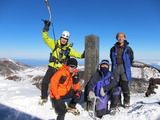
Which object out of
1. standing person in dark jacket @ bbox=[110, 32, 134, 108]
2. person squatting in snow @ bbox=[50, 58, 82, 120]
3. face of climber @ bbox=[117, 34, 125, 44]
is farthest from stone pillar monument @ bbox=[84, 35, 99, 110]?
face of climber @ bbox=[117, 34, 125, 44]

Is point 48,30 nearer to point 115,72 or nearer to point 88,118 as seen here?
point 115,72

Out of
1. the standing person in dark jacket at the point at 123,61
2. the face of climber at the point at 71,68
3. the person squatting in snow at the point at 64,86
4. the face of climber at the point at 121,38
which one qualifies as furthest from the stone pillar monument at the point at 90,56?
the face of climber at the point at 71,68

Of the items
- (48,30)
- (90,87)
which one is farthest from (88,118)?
(48,30)

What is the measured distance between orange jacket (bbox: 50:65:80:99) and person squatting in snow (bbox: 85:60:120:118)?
0.62 metres

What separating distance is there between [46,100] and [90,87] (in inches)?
75.0

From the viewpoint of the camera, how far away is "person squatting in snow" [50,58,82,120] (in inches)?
162

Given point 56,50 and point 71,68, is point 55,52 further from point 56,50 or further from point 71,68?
point 71,68

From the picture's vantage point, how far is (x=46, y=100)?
17.7ft

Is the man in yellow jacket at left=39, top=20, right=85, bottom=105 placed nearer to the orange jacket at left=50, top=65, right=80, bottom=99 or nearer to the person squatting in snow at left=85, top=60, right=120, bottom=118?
the orange jacket at left=50, top=65, right=80, bottom=99

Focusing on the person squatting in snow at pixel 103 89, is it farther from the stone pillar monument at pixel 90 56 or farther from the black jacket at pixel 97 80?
the stone pillar monument at pixel 90 56

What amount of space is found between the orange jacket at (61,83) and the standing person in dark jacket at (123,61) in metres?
1.69

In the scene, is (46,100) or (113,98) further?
(46,100)

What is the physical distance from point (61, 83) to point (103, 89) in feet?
4.44

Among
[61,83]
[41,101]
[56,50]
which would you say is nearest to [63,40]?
[56,50]
